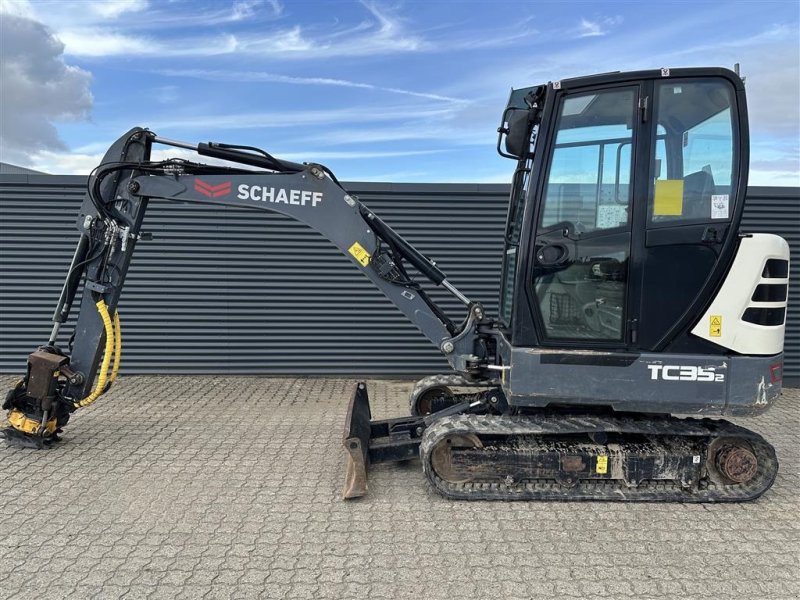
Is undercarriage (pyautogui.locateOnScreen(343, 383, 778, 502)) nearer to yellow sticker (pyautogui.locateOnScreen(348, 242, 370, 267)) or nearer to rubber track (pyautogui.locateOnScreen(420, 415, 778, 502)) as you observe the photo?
rubber track (pyautogui.locateOnScreen(420, 415, 778, 502))

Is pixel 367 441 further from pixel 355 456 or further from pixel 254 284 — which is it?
pixel 254 284

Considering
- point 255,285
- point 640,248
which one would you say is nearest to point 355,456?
point 640,248

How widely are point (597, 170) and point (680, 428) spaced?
1811 millimetres

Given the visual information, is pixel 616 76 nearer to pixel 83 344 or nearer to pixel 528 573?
pixel 528 573

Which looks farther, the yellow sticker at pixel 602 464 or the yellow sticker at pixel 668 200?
the yellow sticker at pixel 602 464

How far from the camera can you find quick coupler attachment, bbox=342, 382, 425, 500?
3.77m

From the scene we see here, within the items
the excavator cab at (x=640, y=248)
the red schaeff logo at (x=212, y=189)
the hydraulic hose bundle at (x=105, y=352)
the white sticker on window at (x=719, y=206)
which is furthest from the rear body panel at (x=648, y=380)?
the hydraulic hose bundle at (x=105, y=352)

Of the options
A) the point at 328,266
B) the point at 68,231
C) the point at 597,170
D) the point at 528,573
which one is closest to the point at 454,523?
the point at 528,573

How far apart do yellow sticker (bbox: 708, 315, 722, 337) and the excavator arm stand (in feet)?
4.92

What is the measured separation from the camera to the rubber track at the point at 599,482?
3.70m

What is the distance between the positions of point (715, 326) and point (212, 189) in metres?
3.67

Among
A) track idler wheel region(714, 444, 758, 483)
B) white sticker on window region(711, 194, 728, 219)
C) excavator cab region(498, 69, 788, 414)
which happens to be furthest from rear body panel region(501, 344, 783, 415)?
white sticker on window region(711, 194, 728, 219)

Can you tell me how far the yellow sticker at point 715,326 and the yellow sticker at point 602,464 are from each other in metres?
1.04

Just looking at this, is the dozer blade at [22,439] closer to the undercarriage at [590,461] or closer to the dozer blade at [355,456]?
the dozer blade at [355,456]
